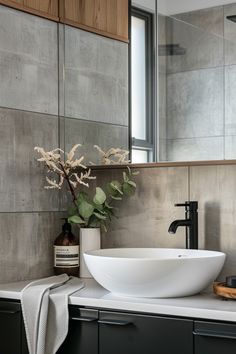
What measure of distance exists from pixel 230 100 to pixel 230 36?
0.24 m

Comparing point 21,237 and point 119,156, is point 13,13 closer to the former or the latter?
point 119,156

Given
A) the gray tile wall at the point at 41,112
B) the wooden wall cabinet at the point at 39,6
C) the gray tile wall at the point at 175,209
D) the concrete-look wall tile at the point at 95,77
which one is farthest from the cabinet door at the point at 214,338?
the wooden wall cabinet at the point at 39,6

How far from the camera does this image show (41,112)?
9.79 feet

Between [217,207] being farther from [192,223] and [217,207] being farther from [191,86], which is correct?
[191,86]

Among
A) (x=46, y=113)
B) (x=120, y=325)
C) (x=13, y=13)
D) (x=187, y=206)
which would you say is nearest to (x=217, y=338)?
(x=120, y=325)

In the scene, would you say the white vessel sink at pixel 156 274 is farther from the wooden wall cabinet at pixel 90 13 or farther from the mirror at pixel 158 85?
the wooden wall cabinet at pixel 90 13

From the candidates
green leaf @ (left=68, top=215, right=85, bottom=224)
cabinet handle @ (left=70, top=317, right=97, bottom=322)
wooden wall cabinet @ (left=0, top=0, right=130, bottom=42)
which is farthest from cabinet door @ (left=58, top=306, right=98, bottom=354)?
wooden wall cabinet @ (left=0, top=0, right=130, bottom=42)

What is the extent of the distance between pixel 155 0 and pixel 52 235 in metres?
1.07

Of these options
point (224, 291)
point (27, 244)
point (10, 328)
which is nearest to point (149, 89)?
point (27, 244)

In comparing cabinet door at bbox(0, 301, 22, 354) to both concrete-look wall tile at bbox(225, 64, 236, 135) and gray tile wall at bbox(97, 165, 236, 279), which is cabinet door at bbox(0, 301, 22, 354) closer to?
gray tile wall at bbox(97, 165, 236, 279)

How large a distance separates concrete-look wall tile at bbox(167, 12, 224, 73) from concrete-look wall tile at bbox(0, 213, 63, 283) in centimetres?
82

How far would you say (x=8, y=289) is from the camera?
2.67 meters

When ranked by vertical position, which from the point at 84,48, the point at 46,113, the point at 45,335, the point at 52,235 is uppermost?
the point at 84,48

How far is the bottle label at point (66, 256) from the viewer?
9.60 ft
